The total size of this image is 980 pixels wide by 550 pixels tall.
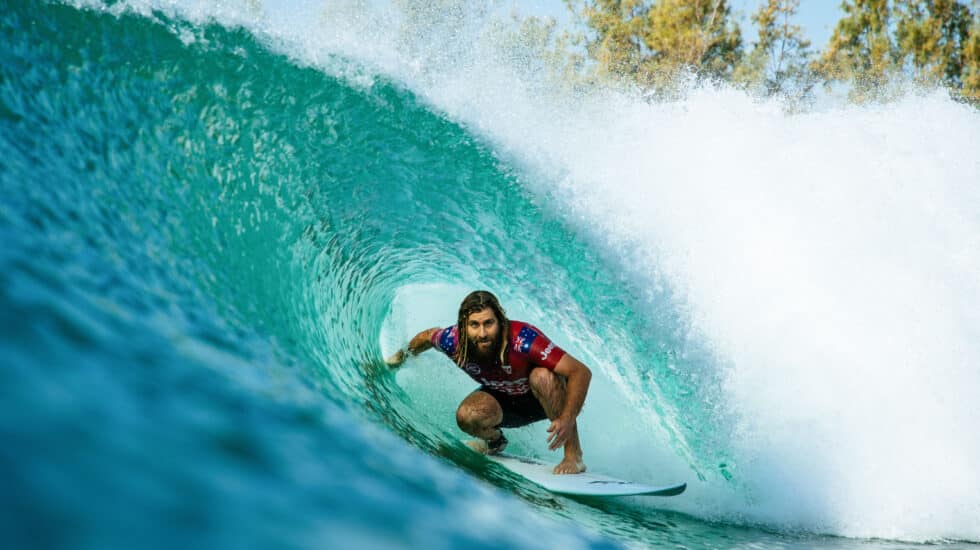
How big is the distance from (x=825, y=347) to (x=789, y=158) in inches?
71.0

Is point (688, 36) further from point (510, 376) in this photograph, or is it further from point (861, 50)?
point (510, 376)

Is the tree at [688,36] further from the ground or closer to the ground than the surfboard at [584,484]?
further from the ground

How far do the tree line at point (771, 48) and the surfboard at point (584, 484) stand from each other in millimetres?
17659

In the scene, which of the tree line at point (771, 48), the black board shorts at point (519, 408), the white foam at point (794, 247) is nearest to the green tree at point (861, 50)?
the tree line at point (771, 48)

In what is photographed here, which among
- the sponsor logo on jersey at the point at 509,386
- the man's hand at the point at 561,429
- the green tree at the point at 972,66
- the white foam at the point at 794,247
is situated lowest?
the man's hand at the point at 561,429

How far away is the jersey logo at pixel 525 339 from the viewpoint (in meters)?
3.79

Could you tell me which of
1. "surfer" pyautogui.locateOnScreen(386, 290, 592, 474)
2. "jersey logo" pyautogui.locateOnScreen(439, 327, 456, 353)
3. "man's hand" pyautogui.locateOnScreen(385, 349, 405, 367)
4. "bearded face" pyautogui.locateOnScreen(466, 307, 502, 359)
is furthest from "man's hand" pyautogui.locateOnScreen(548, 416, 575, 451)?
"man's hand" pyautogui.locateOnScreen(385, 349, 405, 367)

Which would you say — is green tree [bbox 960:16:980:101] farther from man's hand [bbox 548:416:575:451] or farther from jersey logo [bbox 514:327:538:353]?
man's hand [bbox 548:416:575:451]

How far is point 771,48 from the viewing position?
22.4 m

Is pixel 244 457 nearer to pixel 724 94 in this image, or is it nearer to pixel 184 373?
pixel 184 373

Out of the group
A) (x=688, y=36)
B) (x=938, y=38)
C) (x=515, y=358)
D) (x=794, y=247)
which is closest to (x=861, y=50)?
(x=938, y=38)

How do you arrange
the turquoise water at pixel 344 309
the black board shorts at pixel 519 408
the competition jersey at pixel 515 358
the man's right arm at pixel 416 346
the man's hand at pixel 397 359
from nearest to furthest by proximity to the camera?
1. the turquoise water at pixel 344 309
2. the competition jersey at pixel 515 358
3. the black board shorts at pixel 519 408
4. the man's right arm at pixel 416 346
5. the man's hand at pixel 397 359

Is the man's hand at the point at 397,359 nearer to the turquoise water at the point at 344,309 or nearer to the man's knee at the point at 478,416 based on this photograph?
the turquoise water at the point at 344,309

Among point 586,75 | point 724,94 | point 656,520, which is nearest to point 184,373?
point 656,520
